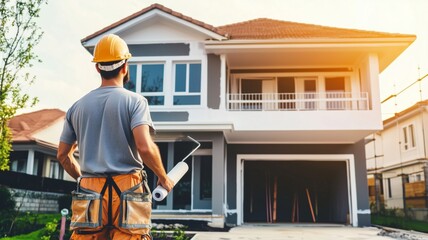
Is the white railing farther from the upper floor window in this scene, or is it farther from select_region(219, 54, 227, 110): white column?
the upper floor window

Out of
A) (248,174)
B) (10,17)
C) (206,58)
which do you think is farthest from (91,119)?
(248,174)

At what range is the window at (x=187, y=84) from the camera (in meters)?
13.2

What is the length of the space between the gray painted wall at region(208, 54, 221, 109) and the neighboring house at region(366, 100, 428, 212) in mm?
7754

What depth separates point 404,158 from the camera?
22.8 m

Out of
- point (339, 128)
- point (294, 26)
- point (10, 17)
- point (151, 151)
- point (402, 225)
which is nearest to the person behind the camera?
point (151, 151)

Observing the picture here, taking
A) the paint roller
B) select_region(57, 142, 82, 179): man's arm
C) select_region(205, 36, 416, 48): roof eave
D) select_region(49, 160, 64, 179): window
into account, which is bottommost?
the paint roller

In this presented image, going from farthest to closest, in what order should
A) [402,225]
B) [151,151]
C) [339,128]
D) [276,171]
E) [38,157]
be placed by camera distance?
[38,157]
[276,171]
[402,225]
[339,128]
[151,151]

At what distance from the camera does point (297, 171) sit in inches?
699

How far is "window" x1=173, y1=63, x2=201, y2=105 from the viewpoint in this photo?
13211mm

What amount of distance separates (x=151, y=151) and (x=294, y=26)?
47.5 feet

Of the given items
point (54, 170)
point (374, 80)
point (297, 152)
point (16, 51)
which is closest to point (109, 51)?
point (16, 51)

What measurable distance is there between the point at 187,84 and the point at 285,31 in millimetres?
4086

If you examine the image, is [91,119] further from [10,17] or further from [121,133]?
[10,17]

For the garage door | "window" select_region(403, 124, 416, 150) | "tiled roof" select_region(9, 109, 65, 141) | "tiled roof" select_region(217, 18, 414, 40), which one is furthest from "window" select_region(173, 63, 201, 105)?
"window" select_region(403, 124, 416, 150)
